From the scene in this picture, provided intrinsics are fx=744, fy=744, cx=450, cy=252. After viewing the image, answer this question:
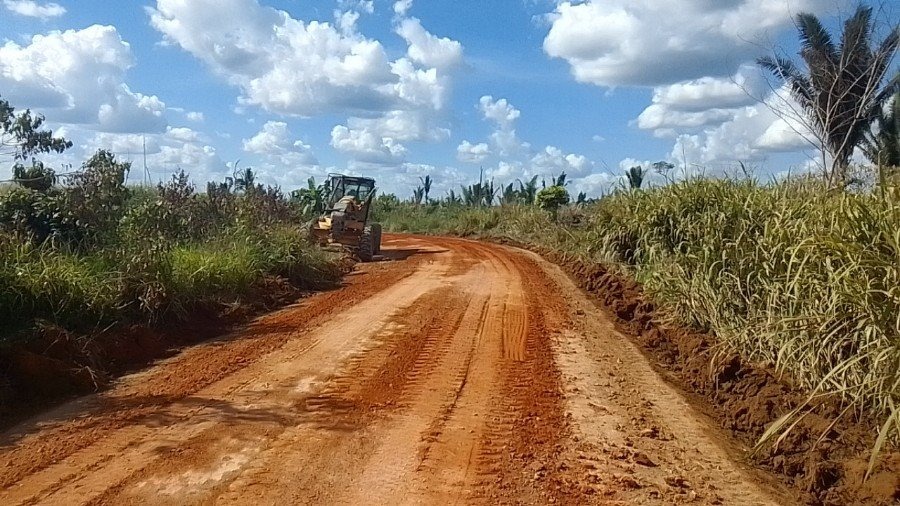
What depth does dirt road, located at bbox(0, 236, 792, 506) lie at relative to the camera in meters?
4.70

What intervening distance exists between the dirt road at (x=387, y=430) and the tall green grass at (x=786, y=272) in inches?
37.4

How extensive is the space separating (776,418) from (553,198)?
→ 22259mm

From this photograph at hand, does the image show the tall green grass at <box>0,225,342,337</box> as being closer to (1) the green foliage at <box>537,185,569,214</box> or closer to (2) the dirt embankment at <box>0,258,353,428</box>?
(2) the dirt embankment at <box>0,258,353,428</box>

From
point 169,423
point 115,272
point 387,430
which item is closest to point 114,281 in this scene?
point 115,272

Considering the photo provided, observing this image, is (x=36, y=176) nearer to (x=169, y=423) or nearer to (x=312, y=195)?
(x=169, y=423)

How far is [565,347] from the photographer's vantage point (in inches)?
346

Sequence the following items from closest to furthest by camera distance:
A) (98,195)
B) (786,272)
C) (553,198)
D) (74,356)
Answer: (786,272) < (74,356) < (98,195) < (553,198)

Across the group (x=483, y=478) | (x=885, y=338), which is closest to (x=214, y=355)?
(x=483, y=478)

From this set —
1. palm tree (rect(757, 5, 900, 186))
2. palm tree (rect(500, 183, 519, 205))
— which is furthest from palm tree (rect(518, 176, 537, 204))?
palm tree (rect(757, 5, 900, 186))

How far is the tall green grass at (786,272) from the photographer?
17.0 feet

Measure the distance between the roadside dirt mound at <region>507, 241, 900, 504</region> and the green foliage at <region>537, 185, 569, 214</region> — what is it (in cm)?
1819

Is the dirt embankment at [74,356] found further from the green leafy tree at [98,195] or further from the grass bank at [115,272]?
the green leafy tree at [98,195]

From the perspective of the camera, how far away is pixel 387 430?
18.9 feet

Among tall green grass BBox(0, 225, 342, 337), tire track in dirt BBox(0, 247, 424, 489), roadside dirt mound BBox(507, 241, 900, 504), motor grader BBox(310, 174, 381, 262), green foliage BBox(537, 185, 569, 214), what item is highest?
green foliage BBox(537, 185, 569, 214)
